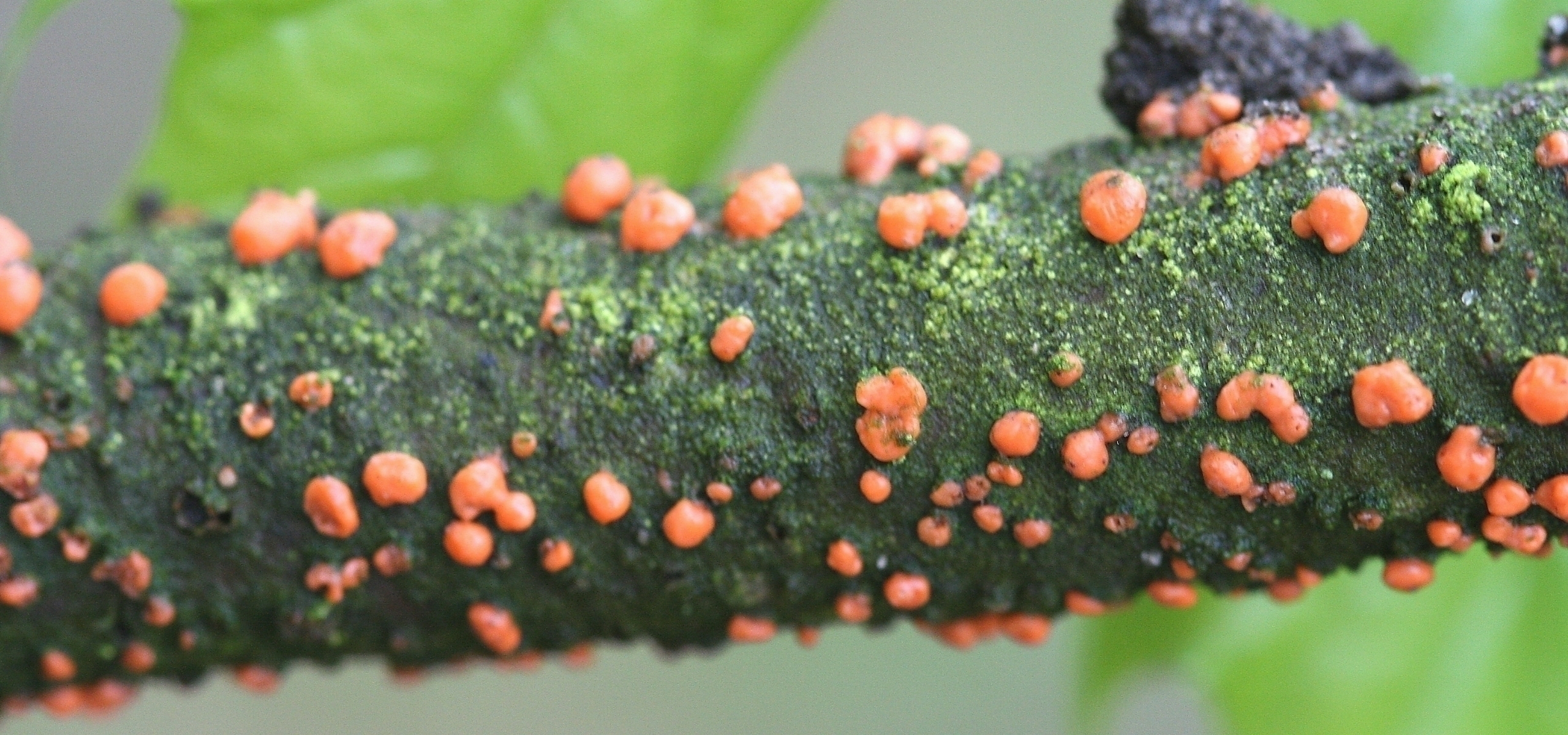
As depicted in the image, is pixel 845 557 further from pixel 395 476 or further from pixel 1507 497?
pixel 1507 497

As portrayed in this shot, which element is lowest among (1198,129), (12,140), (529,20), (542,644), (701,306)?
(542,644)

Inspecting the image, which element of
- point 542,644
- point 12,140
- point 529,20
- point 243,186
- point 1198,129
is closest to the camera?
point 1198,129

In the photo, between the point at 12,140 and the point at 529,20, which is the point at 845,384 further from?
the point at 12,140

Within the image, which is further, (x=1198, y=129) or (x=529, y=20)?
(x=529, y=20)

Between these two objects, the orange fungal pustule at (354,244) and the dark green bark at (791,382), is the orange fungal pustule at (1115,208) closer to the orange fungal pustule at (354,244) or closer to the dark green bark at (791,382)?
the dark green bark at (791,382)

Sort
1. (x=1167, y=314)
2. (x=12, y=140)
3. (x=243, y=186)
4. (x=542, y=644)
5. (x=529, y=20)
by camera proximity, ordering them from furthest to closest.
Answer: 1. (x=12, y=140)
2. (x=243, y=186)
3. (x=529, y=20)
4. (x=542, y=644)
5. (x=1167, y=314)

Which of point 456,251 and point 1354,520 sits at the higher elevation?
point 456,251

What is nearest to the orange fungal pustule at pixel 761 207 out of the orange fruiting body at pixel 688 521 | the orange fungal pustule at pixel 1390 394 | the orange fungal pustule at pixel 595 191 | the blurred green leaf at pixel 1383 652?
the orange fungal pustule at pixel 595 191

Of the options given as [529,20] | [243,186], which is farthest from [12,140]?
[529,20]
